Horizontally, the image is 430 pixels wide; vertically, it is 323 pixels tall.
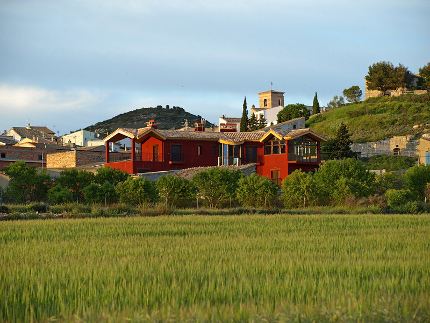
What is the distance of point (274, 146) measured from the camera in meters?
44.1

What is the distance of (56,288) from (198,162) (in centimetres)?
3856

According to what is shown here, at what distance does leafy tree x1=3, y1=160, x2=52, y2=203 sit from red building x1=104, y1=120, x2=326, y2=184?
Answer: 1150 cm

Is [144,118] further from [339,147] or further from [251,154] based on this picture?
[251,154]

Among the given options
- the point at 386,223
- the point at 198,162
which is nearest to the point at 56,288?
the point at 386,223

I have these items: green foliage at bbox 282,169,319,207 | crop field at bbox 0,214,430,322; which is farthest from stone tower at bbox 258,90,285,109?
crop field at bbox 0,214,430,322

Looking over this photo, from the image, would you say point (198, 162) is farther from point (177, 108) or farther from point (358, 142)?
point (177, 108)

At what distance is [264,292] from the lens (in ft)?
22.4

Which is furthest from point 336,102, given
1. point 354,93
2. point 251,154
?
point 251,154

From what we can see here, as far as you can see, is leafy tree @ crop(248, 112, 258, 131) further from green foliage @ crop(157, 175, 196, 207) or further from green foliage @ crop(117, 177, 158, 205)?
green foliage @ crop(117, 177, 158, 205)

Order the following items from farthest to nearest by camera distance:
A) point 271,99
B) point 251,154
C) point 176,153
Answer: point 271,99
point 251,154
point 176,153

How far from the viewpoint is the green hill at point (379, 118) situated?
64.2 m

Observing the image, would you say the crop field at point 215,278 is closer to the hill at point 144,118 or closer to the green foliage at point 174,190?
the green foliage at point 174,190

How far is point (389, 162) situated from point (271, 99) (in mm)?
53613

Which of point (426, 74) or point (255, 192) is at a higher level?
point (426, 74)
